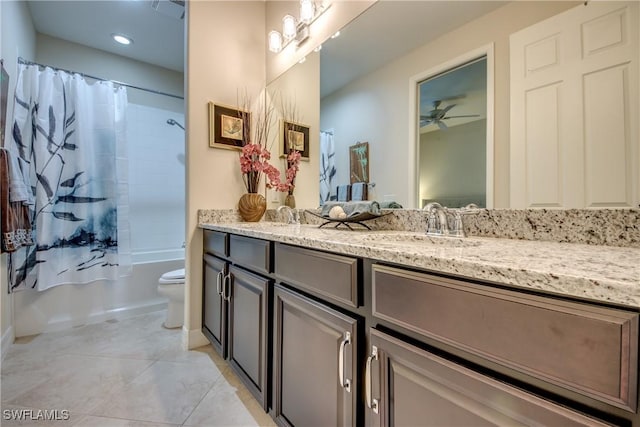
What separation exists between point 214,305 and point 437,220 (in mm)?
1398

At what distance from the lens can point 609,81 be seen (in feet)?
2.62

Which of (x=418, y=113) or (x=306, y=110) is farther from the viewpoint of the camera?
(x=306, y=110)

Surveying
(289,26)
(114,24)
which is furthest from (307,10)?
(114,24)

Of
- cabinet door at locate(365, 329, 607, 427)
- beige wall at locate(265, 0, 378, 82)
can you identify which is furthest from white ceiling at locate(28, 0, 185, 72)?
cabinet door at locate(365, 329, 607, 427)

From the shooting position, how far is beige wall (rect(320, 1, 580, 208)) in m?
1.01

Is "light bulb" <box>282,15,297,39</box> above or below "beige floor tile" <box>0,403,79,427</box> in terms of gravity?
above

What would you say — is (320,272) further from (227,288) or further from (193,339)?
(193,339)

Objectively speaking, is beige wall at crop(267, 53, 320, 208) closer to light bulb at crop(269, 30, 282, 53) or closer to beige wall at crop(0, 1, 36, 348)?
light bulb at crop(269, 30, 282, 53)

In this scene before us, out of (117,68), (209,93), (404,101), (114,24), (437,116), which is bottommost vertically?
(437,116)

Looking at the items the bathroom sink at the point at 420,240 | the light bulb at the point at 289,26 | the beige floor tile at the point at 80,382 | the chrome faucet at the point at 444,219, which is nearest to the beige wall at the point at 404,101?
the chrome faucet at the point at 444,219

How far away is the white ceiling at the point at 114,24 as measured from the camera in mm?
2199

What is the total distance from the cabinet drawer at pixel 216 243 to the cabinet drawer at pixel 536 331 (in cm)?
119

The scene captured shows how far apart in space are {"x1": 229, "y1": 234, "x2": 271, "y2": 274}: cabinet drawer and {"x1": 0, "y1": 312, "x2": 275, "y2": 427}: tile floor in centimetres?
70

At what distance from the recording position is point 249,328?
1.29m
